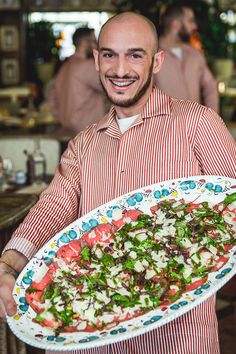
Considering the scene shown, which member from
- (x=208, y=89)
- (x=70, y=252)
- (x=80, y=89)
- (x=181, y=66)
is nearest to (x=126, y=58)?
(x=70, y=252)

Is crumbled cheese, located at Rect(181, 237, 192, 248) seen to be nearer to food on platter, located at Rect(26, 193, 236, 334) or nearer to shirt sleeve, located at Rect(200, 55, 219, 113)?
food on platter, located at Rect(26, 193, 236, 334)

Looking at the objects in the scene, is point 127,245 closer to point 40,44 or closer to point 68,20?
point 40,44

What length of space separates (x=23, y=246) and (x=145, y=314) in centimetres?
39

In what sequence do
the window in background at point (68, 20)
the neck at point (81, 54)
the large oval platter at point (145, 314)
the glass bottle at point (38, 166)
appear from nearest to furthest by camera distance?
the large oval platter at point (145, 314), the glass bottle at point (38, 166), the neck at point (81, 54), the window in background at point (68, 20)

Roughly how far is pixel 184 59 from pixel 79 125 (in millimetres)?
979

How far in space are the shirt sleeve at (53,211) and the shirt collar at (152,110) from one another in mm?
126

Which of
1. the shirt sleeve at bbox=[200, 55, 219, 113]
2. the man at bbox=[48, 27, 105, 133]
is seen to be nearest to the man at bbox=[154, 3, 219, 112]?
the shirt sleeve at bbox=[200, 55, 219, 113]

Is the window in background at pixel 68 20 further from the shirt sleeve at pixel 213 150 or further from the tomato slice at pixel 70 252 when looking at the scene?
the tomato slice at pixel 70 252

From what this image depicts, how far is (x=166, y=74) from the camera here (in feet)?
15.2

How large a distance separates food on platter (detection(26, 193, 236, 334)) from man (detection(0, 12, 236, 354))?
14 centimetres

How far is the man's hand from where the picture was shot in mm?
1533

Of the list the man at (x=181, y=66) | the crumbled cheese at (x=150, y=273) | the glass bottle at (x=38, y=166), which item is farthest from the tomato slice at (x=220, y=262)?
the man at (x=181, y=66)

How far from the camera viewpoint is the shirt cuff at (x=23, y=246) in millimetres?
1749

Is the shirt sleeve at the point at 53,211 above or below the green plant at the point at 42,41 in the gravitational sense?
above
